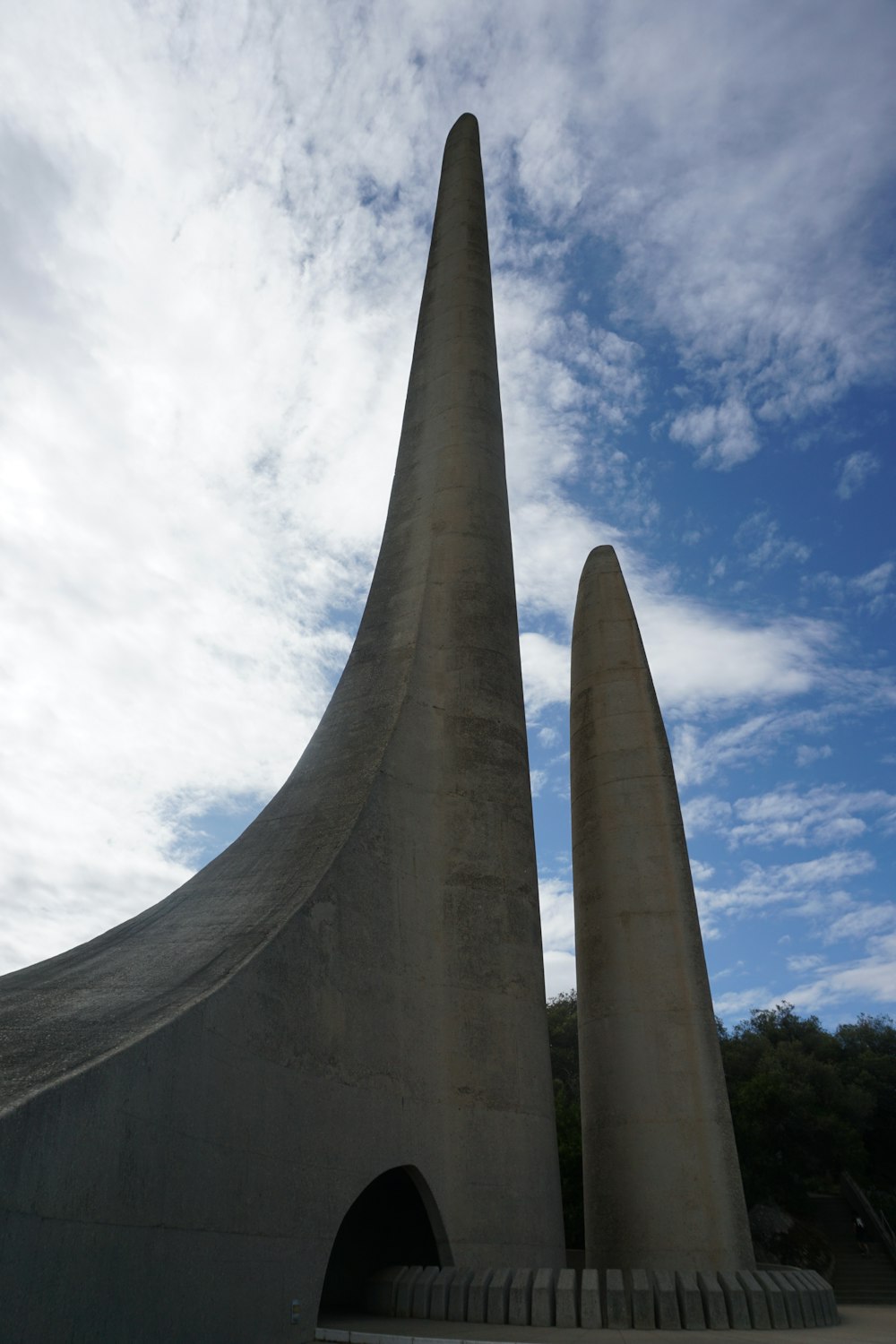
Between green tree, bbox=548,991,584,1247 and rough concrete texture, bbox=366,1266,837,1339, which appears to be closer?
rough concrete texture, bbox=366,1266,837,1339

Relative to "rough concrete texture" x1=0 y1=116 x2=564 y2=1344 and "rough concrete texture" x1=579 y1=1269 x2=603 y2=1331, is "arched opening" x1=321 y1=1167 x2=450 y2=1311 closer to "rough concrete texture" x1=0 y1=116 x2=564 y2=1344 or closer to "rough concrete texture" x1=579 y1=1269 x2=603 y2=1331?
"rough concrete texture" x1=0 y1=116 x2=564 y2=1344

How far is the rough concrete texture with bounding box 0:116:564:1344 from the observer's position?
5.09 m

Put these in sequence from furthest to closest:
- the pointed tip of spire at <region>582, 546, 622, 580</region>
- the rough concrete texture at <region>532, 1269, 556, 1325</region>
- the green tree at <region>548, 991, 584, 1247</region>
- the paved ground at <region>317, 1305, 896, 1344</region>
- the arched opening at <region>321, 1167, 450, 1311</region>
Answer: the green tree at <region>548, 991, 584, 1247</region> → the pointed tip of spire at <region>582, 546, 622, 580</region> → the arched opening at <region>321, 1167, 450, 1311</region> → the rough concrete texture at <region>532, 1269, 556, 1325</region> → the paved ground at <region>317, 1305, 896, 1344</region>

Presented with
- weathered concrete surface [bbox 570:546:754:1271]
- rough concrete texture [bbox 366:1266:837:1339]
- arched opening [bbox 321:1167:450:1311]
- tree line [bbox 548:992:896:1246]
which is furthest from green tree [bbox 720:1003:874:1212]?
rough concrete texture [bbox 366:1266:837:1339]

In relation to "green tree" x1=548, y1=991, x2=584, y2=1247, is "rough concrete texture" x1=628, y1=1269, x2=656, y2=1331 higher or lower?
lower

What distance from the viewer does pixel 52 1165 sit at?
4.68 meters

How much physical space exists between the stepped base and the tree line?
11.4m

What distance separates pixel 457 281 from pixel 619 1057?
11815mm

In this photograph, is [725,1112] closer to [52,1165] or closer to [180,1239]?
[180,1239]

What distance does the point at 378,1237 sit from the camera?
10.1m

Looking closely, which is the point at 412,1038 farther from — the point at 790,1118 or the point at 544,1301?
the point at 790,1118

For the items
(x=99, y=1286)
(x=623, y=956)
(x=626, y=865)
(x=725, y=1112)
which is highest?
(x=626, y=865)

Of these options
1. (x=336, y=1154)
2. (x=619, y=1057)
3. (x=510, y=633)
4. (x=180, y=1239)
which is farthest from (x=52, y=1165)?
(x=510, y=633)

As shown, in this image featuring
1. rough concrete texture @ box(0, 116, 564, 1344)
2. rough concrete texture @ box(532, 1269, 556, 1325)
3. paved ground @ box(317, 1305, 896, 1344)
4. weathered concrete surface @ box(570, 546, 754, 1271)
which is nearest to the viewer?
rough concrete texture @ box(0, 116, 564, 1344)
